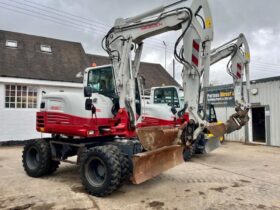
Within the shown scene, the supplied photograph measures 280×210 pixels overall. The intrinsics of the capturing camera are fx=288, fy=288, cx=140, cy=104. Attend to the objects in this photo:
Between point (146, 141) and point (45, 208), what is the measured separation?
2248 mm

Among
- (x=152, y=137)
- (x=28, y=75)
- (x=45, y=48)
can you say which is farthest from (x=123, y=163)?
(x=45, y=48)

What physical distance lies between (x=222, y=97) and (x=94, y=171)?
13689 millimetres

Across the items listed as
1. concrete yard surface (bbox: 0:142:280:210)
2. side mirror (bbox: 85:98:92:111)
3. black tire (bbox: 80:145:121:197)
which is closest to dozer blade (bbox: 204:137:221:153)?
concrete yard surface (bbox: 0:142:280:210)

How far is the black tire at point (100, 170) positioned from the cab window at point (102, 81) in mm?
1714

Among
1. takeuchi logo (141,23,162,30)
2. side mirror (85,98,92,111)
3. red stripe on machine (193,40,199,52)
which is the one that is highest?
takeuchi logo (141,23,162,30)

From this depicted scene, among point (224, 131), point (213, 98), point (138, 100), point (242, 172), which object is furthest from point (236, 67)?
point (213, 98)

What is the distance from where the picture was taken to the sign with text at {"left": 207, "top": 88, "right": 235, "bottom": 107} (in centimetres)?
1758

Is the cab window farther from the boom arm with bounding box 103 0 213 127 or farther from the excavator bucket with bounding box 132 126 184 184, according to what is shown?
the excavator bucket with bounding box 132 126 184 184

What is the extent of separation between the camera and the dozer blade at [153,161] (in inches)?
214

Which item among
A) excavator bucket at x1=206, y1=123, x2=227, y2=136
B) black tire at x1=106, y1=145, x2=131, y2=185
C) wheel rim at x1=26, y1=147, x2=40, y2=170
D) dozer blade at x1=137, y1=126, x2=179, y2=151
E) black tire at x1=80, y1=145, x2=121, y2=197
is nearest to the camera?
Result: black tire at x1=80, y1=145, x2=121, y2=197

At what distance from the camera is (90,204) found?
5.35m

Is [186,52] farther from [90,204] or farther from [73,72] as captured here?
[73,72]

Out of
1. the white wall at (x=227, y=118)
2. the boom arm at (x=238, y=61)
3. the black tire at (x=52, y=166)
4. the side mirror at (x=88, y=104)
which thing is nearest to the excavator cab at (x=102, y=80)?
the side mirror at (x=88, y=104)

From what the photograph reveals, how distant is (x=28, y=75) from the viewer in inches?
572
